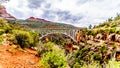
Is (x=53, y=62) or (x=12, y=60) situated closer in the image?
(x=53, y=62)

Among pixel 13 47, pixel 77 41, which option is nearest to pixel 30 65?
pixel 13 47

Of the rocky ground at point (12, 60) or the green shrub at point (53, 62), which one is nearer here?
the rocky ground at point (12, 60)

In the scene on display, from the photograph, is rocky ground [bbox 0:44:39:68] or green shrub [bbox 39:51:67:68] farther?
green shrub [bbox 39:51:67:68]

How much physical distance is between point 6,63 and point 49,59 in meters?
3.91

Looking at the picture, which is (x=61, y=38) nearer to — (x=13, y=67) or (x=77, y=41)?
Answer: (x=77, y=41)

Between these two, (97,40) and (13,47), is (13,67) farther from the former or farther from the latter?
(97,40)

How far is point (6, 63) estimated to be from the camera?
23609 mm

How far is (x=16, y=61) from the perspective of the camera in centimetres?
2538

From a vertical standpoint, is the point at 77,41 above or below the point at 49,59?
below

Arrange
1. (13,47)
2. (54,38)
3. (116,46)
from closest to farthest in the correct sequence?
(13,47)
(116,46)
(54,38)

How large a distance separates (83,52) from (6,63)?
49306 mm

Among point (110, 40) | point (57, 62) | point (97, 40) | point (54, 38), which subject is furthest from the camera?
point (54, 38)

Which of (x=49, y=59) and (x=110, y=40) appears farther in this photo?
(x=110, y=40)

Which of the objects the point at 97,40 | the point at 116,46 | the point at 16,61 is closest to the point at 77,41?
the point at 97,40
